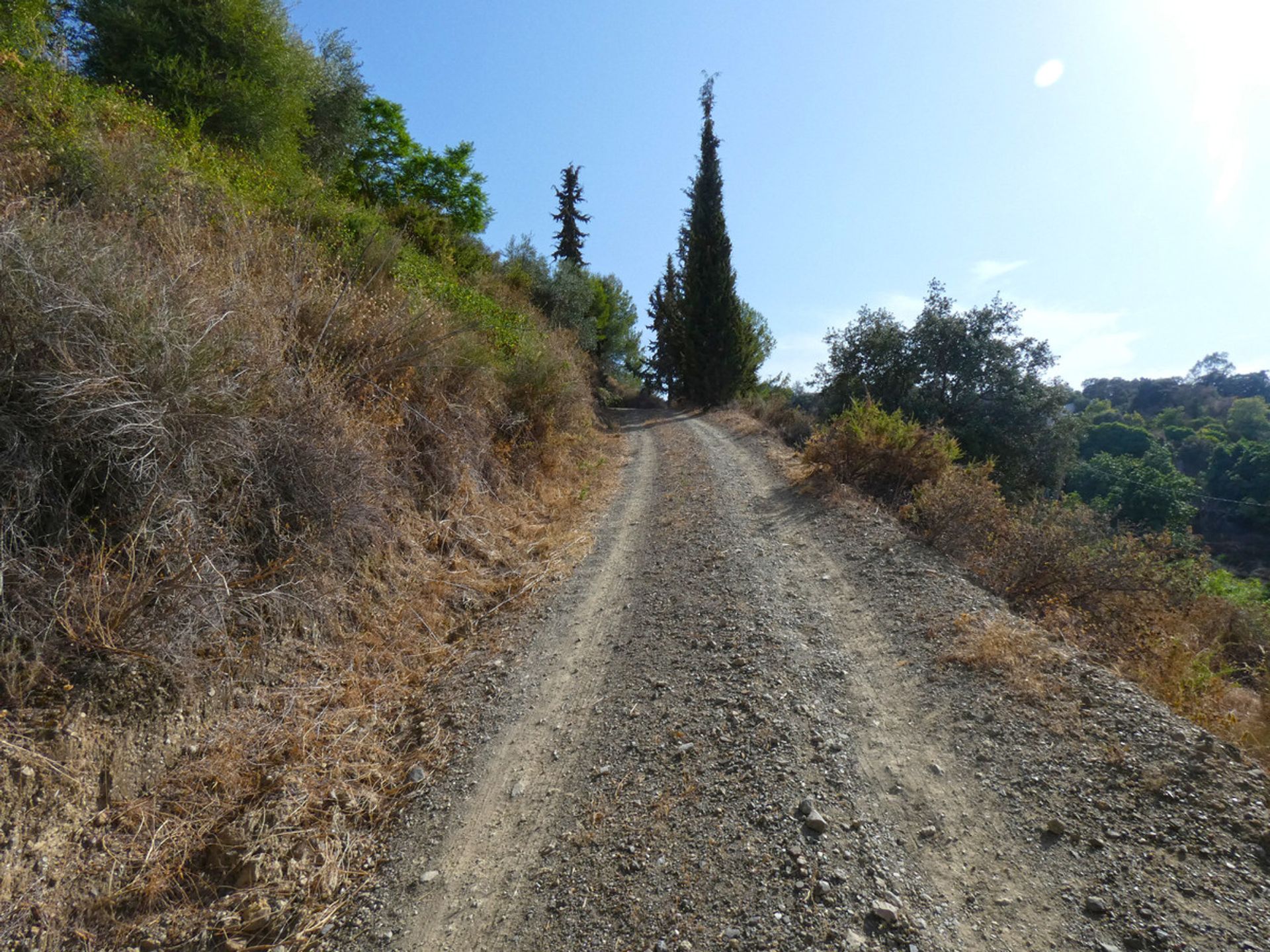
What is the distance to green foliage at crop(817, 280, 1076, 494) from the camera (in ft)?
55.4

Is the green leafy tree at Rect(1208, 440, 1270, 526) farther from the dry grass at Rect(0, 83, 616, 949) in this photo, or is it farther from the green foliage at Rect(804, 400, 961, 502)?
the dry grass at Rect(0, 83, 616, 949)

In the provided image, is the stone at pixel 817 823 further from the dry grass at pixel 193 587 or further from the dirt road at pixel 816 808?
the dry grass at pixel 193 587

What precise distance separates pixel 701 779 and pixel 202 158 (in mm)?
8300

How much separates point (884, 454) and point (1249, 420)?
48422mm

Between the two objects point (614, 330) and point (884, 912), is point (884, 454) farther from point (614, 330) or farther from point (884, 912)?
point (614, 330)

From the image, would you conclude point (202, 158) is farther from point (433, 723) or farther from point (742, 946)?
point (742, 946)

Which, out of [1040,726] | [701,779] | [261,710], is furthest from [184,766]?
[1040,726]

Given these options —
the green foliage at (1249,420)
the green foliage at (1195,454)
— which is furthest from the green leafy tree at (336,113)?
the green foliage at (1249,420)

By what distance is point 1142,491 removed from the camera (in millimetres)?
21344

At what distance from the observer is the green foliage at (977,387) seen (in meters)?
16.9

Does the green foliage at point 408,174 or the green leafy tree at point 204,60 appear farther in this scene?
the green foliage at point 408,174

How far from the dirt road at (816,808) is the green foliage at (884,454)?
13.6 feet

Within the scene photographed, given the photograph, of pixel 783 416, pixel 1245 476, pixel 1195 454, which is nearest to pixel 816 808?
pixel 783 416

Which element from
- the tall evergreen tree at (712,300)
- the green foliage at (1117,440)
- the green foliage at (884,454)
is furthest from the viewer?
the green foliage at (1117,440)
